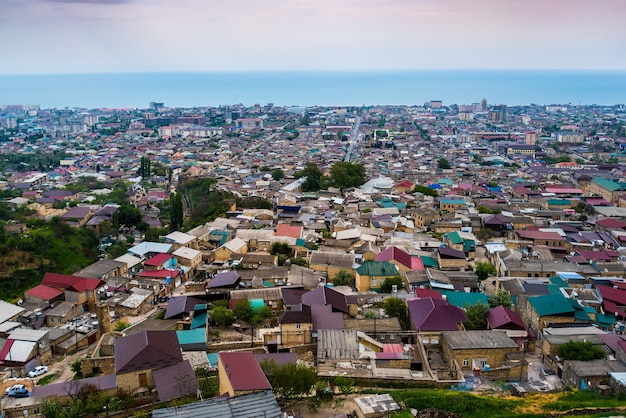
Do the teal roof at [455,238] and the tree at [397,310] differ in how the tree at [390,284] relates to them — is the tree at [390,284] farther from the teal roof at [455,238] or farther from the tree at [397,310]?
the teal roof at [455,238]

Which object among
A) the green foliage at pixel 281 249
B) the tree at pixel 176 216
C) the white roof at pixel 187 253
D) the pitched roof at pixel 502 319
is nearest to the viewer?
the pitched roof at pixel 502 319

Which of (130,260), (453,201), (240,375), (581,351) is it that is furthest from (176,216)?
(581,351)

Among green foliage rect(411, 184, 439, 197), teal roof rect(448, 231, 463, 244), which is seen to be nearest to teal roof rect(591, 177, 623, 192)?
green foliage rect(411, 184, 439, 197)

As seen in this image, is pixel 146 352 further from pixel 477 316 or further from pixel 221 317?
pixel 477 316

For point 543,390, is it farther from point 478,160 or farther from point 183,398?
point 478,160

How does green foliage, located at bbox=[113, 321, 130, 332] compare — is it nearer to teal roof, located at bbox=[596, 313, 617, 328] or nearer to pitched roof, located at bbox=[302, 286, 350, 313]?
pitched roof, located at bbox=[302, 286, 350, 313]

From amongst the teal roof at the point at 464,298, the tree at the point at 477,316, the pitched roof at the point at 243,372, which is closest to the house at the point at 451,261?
the teal roof at the point at 464,298

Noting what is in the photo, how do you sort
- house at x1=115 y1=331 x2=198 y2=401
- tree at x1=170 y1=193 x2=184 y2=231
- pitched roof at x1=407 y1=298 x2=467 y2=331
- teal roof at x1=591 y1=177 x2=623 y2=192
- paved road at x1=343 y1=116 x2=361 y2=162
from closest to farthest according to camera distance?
1. house at x1=115 y1=331 x2=198 y2=401
2. pitched roof at x1=407 y1=298 x2=467 y2=331
3. tree at x1=170 y1=193 x2=184 y2=231
4. teal roof at x1=591 y1=177 x2=623 y2=192
5. paved road at x1=343 y1=116 x2=361 y2=162
